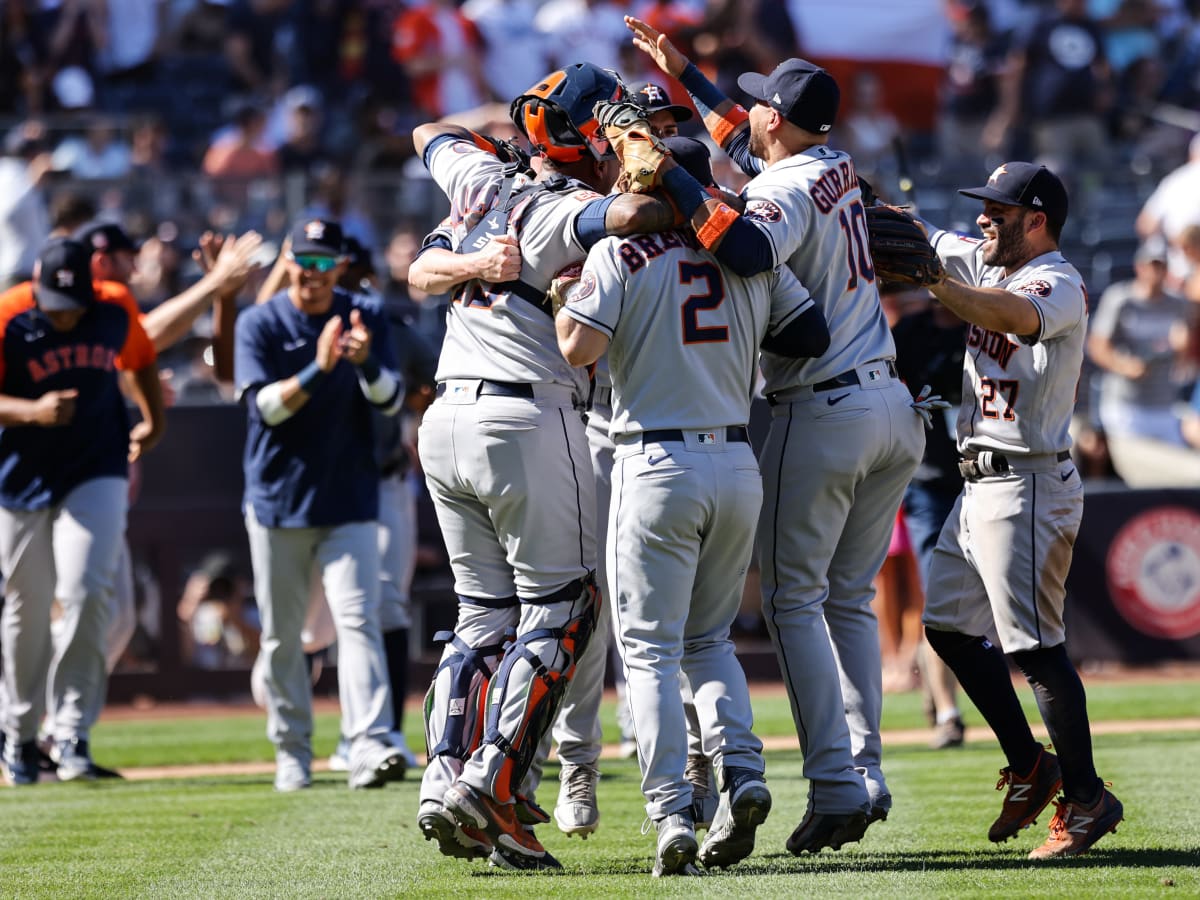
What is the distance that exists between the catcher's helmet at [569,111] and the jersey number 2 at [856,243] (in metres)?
0.80

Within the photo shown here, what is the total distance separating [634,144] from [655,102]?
0.40 metres

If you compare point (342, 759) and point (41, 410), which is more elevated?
point (41, 410)

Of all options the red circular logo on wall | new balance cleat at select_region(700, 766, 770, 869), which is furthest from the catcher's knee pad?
the red circular logo on wall

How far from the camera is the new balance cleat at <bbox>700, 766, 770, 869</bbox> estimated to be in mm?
5039

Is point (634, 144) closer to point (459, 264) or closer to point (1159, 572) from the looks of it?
point (459, 264)

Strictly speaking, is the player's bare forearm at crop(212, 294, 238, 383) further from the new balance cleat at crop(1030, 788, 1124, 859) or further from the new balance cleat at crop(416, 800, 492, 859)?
the new balance cleat at crop(1030, 788, 1124, 859)

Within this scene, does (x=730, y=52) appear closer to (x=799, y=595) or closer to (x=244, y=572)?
(x=244, y=572)

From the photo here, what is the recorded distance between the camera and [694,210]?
5.07 meters

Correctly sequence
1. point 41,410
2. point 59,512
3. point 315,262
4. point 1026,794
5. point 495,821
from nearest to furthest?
point 495,821 < point 1026,794 < point 315,262 < point 41,410 < point 59,512

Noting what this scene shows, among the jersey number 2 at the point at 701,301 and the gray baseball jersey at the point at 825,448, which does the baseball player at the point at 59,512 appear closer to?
the gray baseball jersey at the point at 825,448

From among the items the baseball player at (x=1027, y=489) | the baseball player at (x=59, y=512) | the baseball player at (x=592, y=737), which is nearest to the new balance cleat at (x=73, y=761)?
the baseball player at (x=59, y=512)

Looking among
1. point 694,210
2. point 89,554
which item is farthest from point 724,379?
point 89,554

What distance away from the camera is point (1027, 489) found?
5.64 metres

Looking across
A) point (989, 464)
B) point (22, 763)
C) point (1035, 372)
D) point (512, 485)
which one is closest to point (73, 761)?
point (22, 763)
